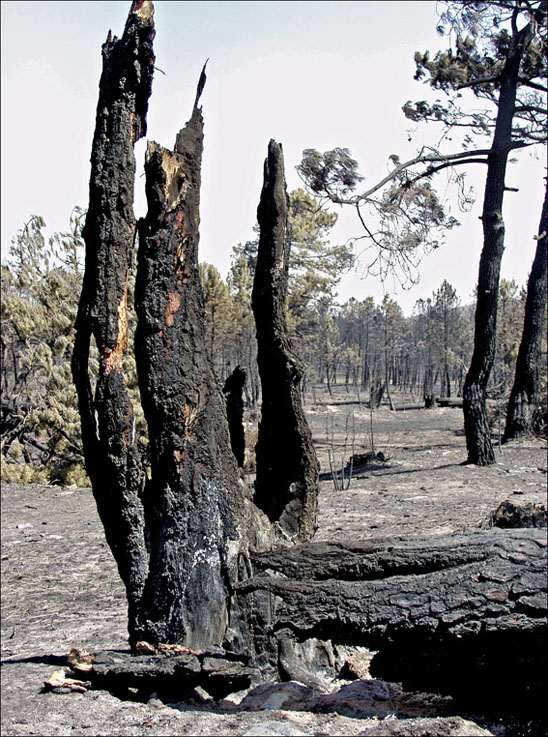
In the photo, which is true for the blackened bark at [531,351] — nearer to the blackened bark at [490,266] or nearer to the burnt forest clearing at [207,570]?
the blackened bark at [490,266]

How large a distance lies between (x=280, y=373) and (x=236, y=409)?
1.70 feet

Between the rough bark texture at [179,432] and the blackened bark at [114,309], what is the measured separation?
10 cm

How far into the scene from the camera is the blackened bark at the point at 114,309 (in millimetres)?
3646

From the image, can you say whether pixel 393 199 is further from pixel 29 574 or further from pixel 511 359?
pixel 511 359

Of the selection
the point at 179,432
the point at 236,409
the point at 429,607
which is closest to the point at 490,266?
the point at 236,409

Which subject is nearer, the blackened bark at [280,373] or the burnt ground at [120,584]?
the burnt ground at [120,584]

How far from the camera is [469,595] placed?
2.98m

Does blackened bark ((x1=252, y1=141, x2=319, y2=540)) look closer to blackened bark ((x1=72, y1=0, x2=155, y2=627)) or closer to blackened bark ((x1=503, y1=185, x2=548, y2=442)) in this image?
blackened bark ((x1=72, y1=0, x2=155, y2=627))

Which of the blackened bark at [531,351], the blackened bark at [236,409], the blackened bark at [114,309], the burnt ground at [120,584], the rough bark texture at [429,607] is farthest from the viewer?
the blackened bark at [531,351]

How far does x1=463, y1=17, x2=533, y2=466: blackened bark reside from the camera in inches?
437

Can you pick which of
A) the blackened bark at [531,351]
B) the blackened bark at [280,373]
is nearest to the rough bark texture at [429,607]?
the blackened bark at [280,373]

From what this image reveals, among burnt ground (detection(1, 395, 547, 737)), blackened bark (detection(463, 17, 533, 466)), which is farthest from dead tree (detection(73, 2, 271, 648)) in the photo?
blackened bark (detection(463, 17, 533, 466))

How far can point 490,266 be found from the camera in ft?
36.7

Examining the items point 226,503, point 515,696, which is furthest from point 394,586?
point 226,503
